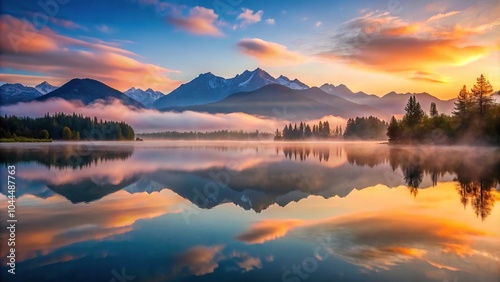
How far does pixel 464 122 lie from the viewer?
9594cm

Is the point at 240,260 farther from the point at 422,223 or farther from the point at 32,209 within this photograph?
the point at 32,209

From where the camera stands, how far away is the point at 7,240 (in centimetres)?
1458

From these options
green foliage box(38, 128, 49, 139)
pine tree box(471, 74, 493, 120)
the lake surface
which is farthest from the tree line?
green foliage box(38, 128, 49, 139)

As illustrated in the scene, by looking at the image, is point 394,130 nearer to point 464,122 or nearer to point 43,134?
point 464,122

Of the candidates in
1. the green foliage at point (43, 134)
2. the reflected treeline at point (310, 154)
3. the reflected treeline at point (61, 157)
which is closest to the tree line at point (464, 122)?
the reflected treeline at point (310, 154)

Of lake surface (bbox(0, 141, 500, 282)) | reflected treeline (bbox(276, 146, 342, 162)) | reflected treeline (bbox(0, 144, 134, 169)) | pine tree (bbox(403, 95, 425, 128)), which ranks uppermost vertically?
pine tree (bbox(403, 95, 425, 128))

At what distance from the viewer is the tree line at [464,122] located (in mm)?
84062

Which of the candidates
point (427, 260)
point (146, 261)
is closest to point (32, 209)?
point (146, 261)

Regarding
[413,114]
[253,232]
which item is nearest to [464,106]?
[413,114]

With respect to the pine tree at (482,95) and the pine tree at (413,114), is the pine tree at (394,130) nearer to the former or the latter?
the pine tree at (413,114)

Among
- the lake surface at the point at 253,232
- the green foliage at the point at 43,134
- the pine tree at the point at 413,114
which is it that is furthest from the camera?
the green foliage at the point at 43,134

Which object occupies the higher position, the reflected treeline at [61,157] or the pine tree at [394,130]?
the pine tree at [394,130]

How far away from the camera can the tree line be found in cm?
8406

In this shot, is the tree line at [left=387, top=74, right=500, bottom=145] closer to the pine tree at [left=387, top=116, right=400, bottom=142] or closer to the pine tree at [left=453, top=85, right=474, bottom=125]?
the pine tree at [left=453, top=85, right=474, bottom=125]
